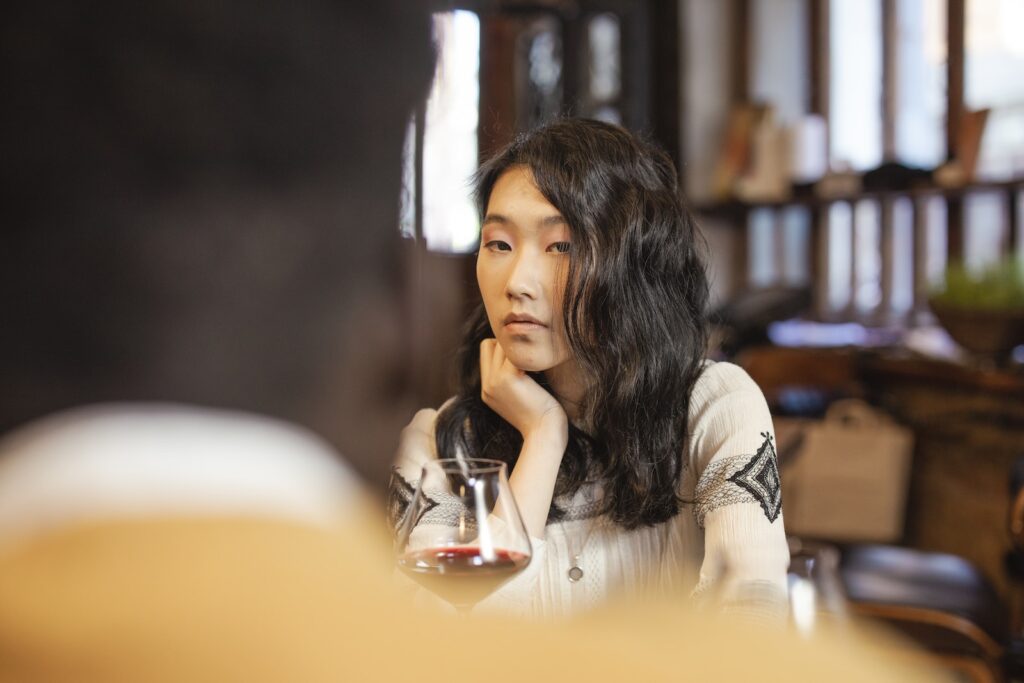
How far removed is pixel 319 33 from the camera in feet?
0.89

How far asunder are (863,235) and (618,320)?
164 inches

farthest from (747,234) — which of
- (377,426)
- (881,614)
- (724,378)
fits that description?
(377,426)

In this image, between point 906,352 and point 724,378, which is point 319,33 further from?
point 906,352

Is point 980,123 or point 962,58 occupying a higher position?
point 962,58

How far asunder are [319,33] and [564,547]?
930 mm

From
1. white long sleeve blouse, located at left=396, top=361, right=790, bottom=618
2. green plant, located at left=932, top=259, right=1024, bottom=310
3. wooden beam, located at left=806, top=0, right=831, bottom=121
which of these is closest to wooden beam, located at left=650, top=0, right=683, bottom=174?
wooden beam, located at left=806, top=0, right=831, bottom=121

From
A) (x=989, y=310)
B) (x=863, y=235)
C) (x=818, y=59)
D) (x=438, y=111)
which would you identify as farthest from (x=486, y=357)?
(x=818, y=59)

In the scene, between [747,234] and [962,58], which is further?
[747,234]

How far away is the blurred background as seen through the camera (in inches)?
107

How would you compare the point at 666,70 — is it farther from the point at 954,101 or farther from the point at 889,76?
the point at 954,101

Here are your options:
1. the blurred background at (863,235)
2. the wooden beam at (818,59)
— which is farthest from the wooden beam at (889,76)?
the wooden beam at (818,59)

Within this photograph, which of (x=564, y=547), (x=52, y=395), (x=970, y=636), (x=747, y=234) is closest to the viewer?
(x=52, y=395)

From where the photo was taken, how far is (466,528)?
882mm

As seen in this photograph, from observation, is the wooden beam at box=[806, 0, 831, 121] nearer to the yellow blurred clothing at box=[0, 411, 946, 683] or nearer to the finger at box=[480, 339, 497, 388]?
the finger at box=[480, 339, 497, 388]
